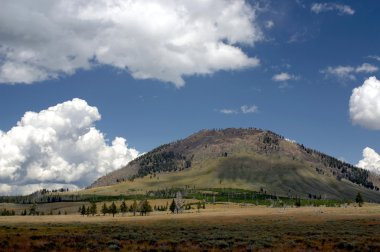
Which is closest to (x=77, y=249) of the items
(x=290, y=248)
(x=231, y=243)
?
(x=231, y=243)

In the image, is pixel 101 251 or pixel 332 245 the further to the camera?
pixel 332 245

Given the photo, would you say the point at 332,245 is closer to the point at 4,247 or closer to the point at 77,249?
the point at 77,249

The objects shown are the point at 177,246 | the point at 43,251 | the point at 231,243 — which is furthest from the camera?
the point at 231,243

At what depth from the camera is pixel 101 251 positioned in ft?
112

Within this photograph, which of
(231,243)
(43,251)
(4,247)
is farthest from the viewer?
(231,243)

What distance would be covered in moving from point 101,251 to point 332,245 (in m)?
21.8

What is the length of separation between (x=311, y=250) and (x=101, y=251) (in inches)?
703

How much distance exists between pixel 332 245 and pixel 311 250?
5266 mm

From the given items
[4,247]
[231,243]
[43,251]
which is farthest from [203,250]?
[4,247]

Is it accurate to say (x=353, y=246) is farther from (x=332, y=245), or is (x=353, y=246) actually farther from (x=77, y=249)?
(x=77, y=249)

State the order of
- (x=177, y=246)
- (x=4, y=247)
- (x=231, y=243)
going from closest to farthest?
(x=4, y=247)
(x=177, y=246)
(x=231, y=243)

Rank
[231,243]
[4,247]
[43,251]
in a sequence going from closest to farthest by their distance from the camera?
[43,251]
[4,247]
[231,243]

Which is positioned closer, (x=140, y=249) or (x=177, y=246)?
(x=140, y=249)

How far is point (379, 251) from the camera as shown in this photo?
1358 inches
